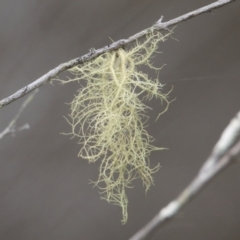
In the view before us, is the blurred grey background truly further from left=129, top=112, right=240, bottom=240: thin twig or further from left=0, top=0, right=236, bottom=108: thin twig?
left=129, top=112, right=240, bottom=240: thin twig

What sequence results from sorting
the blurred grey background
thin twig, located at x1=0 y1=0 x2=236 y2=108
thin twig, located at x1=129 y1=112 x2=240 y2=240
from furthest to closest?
the blurred grey background < thin twig, located at x1=0 y1=0 x2=236 y2=108 < thin twig, located at x1=129 y1=112 x2=240 y2=240

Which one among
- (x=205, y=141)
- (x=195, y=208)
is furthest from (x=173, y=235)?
(x=205, y=141)

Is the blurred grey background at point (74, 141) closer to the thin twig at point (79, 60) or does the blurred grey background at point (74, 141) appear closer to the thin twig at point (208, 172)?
the thin twig at point (79, 60)

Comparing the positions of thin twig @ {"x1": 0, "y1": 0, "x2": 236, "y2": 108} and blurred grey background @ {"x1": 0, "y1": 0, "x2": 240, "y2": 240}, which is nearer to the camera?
thin twig @ {"x1": 0, "y1": 0, "x2": 236, "y2": 108}

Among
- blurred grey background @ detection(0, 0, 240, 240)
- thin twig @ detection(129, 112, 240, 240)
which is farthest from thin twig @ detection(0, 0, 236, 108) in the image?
blurred grey background @ detection(0, 0, 240, 240)

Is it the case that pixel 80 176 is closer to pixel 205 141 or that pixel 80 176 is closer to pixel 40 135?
pixel 40 135

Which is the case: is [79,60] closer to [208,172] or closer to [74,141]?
[208,172]

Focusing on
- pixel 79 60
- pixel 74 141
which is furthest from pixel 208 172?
pixel 74 141

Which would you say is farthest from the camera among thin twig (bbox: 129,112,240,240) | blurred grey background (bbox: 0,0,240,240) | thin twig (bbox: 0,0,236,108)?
blurred grey background (bbox: 0,0,240,240)

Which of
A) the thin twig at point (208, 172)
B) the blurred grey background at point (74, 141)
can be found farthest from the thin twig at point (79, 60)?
the blurred grey background at point (74, 141)
